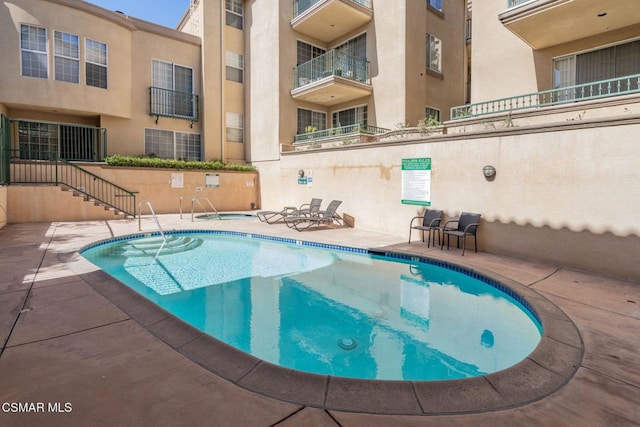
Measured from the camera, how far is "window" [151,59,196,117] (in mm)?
15492

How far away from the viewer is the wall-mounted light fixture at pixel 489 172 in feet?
23.4

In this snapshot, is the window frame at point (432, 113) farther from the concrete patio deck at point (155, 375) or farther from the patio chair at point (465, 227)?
the concrete patio deck at point (155, 375)

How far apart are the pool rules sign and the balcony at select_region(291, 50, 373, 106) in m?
6.59

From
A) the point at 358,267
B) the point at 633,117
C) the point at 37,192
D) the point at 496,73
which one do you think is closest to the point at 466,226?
the point at 358,267

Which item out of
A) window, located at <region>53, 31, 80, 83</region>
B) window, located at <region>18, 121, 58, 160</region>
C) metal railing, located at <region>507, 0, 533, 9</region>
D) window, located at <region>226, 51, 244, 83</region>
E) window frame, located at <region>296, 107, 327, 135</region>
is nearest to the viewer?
metal railing, located at <region>507, 0, 533, 9</region>

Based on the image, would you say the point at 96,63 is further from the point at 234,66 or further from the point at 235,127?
the point at 235,127

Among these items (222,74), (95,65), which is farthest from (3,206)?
(222,74)

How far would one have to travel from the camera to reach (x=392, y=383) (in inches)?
98.3

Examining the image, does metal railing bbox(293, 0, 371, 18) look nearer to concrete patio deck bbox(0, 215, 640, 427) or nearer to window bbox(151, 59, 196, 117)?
window bbox(151, 59, 196, 117)

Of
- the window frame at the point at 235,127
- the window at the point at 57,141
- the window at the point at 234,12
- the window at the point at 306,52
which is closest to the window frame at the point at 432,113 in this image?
the window at the point at 306,52

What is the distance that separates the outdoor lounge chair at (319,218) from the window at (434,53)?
8726mm

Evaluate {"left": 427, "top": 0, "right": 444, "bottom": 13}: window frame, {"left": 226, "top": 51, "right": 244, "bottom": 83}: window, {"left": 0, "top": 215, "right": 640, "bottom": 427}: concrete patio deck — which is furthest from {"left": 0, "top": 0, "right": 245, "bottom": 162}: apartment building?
{"left": 0, "top": 215, "right": 640, "bottom": 427}: concrete patio deck

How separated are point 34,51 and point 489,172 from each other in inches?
643

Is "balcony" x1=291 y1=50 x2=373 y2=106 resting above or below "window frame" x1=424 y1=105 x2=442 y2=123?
above
